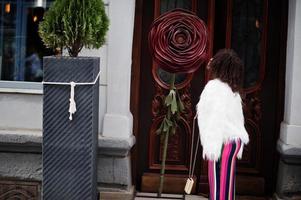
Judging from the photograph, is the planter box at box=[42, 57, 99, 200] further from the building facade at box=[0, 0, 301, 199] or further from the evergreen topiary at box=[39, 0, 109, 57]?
the building facade at box=[0, 0, 301, 199]

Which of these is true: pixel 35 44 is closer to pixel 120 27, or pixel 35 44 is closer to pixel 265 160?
pixel 120 27

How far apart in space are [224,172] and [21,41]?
295 cm

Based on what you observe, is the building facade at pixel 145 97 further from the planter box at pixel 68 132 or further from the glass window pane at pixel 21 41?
the planter box at pixel 68 132

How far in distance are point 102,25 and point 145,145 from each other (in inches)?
75.2

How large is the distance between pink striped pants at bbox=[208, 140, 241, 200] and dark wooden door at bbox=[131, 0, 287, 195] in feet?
4.98

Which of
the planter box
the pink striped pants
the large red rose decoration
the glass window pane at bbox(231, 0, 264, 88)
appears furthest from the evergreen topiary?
the glass window pane at bbox(231, 0, 264, 88)

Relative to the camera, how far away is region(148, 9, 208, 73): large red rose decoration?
18.6ft

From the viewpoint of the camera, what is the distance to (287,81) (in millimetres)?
6180

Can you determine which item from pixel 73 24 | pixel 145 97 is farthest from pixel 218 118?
pixel 145 97

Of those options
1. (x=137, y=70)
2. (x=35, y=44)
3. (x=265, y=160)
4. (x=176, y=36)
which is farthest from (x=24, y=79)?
(x=265, y=160)

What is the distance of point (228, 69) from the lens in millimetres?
5074

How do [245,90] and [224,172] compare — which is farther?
[245,90]

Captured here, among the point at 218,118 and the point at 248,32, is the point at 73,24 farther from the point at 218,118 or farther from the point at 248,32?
the point at 248,32

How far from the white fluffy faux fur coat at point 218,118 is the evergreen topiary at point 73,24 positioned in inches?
47.5
